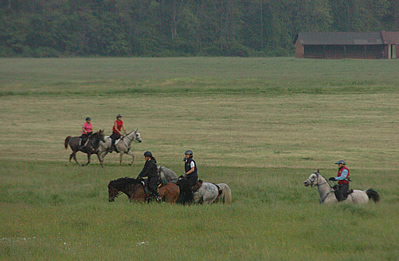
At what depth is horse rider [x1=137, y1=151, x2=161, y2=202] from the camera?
675 inches

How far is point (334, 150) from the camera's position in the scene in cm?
3016

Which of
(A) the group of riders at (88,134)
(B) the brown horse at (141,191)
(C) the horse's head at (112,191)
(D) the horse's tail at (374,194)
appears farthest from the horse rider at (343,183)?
(A) the group of riders at (88,134)

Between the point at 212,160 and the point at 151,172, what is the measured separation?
11.0 meters

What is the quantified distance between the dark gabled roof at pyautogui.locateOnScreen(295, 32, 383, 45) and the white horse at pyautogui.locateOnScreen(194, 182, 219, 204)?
81544mm

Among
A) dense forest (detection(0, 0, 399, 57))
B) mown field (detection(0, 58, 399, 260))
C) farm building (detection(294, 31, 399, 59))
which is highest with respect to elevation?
dense forest (detection(0, 0, 399, 57))

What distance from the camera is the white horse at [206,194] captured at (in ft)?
58.2

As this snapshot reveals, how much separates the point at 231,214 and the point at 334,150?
15052mm

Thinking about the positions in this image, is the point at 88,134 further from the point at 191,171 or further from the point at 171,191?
the point at 191,171

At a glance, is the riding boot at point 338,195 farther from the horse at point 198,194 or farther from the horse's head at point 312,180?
the horse at point 198,194

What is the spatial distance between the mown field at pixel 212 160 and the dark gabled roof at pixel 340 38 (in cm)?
2400

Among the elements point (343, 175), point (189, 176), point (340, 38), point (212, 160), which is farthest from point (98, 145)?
point (340, 38)

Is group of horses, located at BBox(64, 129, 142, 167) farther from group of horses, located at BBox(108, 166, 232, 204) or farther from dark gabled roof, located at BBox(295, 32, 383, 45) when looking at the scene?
dark gabled roof, located at BBox(295, 32, 383, 45)

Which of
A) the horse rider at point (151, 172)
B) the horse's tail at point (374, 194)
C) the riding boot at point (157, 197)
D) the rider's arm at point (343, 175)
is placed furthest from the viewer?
the riding boot at point (157, 197)

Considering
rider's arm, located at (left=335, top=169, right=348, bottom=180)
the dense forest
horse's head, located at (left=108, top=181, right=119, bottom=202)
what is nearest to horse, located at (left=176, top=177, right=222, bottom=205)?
horse's head, located at (left=108, top=181, right=119, bottom=202)
